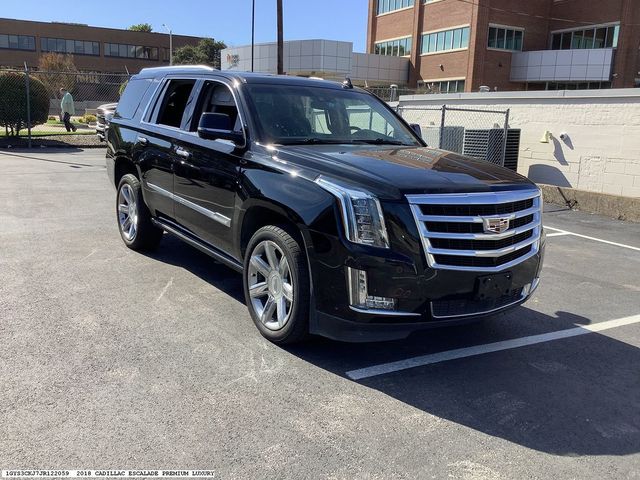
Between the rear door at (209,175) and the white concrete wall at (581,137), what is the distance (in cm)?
921

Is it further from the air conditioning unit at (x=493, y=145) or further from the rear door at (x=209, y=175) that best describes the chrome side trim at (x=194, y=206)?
the air conditioning unit at (x=493, y=145)

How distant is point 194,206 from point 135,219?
1670mm

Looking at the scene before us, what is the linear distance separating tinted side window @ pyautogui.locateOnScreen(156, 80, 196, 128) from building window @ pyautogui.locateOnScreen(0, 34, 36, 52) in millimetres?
77746

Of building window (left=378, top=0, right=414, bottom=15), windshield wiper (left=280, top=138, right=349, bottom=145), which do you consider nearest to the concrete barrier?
windshield wiper (left=280, top=138, right=349, bottom=145)

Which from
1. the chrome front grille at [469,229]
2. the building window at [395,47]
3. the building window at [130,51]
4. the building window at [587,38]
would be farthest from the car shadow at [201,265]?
the building window at [130,51]

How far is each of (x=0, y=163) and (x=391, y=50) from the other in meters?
39.3

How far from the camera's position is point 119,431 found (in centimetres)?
307

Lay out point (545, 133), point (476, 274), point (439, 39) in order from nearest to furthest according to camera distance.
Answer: point (476, 274) < point (545, 133) < point (439, 39)

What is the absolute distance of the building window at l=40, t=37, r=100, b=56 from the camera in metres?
73.0

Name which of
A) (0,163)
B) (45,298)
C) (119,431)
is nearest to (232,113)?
(45,298)

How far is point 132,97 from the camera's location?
22.6 feet

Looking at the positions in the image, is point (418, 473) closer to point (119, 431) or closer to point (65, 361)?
point (119, 431)

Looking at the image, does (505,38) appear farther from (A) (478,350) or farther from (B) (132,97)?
(A) (478,350)

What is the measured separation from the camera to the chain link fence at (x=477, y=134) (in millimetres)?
13516
